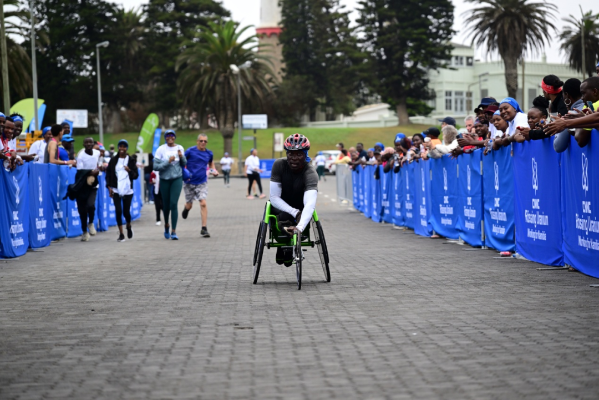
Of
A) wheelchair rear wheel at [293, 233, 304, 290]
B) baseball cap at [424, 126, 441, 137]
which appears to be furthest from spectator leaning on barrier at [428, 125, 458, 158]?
wheelchair rear wheel at [293, 233, 304, 290]

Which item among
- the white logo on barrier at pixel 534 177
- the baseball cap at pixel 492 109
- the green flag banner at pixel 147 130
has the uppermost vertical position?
the green flag banner at pixel 147 130

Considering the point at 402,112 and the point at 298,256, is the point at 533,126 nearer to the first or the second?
the point at 298,256

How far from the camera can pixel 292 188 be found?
10.8 m

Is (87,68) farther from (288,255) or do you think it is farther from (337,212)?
(288,255)

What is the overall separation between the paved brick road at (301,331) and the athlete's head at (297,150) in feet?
4.35

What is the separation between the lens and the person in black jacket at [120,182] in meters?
18.2

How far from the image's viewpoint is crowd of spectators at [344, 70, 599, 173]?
977 centimetres

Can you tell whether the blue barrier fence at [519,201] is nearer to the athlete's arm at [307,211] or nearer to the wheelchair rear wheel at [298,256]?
the athlete's arm at [307,211]

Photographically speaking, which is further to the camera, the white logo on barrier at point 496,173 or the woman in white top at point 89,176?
the woman in white top at point 89,176

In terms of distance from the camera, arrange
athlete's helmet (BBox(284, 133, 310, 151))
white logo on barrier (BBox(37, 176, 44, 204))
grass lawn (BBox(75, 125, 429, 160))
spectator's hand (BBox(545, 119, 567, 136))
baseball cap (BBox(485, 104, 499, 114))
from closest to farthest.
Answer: spectator's hand (BBox(545, 119, 567, 136)) → athlete's helmet (BBox(284, 133, 310, 151)) → baseball cap (BBox(485, 104, 499, 114)) → white logo on barrier (BBox(37, 176, 44, 204)) → grass lawn (BBox(75, 125, 429, 160))

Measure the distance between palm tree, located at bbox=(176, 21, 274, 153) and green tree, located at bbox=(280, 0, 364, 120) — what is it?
22.5 m

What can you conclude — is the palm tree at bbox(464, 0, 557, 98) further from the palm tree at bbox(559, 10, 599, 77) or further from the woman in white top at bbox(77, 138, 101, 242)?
the woman in white top at bbox(77, 138, 101, 242)

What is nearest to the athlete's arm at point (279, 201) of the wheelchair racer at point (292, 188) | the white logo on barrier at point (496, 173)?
the wheelchair racer at point (292, 188)

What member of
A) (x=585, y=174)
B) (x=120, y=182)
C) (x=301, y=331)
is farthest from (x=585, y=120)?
(x=120, y=182)
